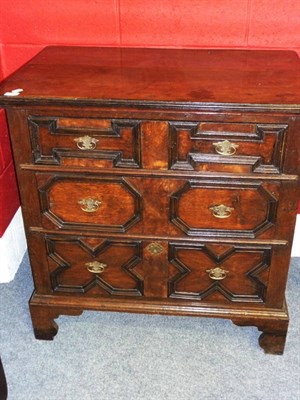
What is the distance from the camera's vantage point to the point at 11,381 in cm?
207

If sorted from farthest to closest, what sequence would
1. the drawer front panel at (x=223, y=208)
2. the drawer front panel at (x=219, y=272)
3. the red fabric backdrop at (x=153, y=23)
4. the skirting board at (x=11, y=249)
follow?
the skirting board at (x=11, y=249) < the red fabric backdrop at (x=153, y=23) < the drawer front panel at (x=219, y=272) < the drawer front panel at (x=223, y=208)

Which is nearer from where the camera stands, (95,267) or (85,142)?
(85,142)

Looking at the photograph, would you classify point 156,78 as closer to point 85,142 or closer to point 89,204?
point 85,142

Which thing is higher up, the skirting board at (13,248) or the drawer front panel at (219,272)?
the drawer front panel at (219,272)

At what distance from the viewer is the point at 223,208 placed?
185 centimetres

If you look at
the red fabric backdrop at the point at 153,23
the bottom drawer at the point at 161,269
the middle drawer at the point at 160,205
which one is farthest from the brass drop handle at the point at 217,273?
the red fabric backdrop at the point at 153,23

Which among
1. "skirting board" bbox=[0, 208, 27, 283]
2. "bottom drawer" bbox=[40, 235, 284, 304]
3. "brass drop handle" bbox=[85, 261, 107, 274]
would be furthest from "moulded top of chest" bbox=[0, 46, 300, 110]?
"skirting board" bbox=[0, 208, 27, 283]

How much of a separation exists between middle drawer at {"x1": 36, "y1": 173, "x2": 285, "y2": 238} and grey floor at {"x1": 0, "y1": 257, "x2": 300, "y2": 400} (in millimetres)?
578

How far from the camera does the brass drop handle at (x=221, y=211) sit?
72.6 inches

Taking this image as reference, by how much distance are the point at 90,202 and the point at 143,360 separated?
2.44 feet

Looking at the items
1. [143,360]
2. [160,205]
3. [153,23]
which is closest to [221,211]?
[160,205]

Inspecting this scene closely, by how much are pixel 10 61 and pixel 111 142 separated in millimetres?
946

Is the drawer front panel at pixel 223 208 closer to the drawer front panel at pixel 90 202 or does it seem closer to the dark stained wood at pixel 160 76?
the drawer front panel at pixel 90 202

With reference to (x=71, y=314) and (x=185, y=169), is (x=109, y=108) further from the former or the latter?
(x=71, y=314)
